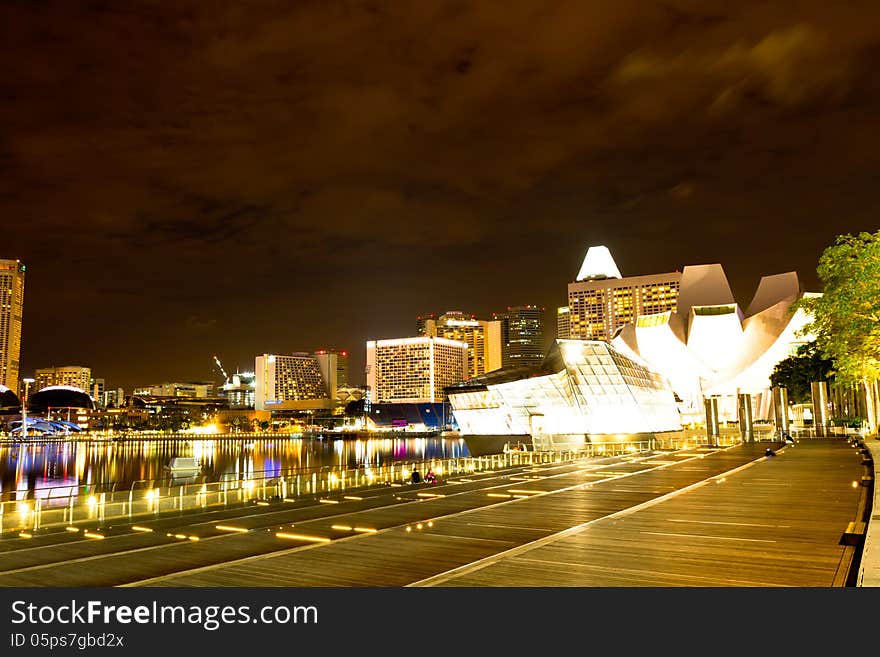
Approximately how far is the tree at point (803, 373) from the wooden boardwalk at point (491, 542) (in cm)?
4364

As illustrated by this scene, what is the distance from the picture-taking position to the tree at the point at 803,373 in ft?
188

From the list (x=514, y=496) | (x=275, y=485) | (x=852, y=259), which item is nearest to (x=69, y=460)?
(x=275, y=485)

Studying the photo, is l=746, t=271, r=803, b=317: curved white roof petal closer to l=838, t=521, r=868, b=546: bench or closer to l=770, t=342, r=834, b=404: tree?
l=770, t=342, r=834, b=404: tree

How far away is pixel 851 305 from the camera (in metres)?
18.1

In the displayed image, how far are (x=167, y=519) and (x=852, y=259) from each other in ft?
64.4

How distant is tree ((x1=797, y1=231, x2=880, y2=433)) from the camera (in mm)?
17938

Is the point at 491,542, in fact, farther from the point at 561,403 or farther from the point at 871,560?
the point at 561,403

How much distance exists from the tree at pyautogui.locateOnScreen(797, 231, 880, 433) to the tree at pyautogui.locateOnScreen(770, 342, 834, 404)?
1465 inches

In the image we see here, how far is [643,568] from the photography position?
884 centimetres

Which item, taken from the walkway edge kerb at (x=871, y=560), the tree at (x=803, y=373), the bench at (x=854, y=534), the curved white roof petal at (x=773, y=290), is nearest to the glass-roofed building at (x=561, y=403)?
the tree at (x=803, y=373)

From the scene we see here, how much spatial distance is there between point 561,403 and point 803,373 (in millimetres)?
25204

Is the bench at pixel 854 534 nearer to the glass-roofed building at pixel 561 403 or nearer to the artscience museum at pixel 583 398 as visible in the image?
the artscience museum at pixel 583 398

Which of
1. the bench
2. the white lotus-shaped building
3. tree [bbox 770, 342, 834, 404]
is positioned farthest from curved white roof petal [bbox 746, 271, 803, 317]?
the bench

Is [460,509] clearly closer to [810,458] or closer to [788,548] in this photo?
[788,548]
